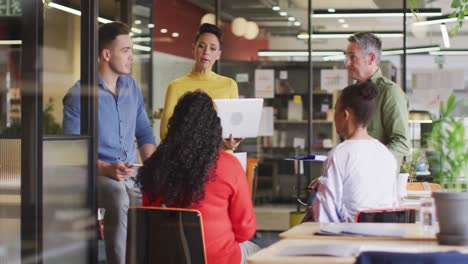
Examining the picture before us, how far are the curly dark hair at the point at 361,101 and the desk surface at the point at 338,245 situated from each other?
110 cm

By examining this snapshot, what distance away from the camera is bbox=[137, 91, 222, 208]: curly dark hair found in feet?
13.2

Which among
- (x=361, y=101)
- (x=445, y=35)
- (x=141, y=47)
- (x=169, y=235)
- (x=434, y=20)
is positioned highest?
(x=434, y=20)

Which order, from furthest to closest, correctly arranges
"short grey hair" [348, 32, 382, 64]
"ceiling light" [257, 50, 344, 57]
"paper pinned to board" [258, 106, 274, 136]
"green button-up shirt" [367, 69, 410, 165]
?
"ceiling light" [257, 50, 344, 57] → "paper pinned to board" [258, 106, 274, 136] → "short grey hair" [348, 32, 382, 64] → "green button-up shirt" [367, 69, 410, 165]

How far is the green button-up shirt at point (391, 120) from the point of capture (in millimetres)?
5238

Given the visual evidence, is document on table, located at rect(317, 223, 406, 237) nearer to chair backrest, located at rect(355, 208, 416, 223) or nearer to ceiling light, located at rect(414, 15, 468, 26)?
chair backrest, located at rect(355, 208, 416, 223)

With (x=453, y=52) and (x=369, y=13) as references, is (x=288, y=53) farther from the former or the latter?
(x=453, y=52)

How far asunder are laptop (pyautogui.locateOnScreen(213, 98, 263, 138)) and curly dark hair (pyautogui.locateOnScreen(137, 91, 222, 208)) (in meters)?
1.56

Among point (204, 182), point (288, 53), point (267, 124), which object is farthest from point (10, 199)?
point (288, 53)

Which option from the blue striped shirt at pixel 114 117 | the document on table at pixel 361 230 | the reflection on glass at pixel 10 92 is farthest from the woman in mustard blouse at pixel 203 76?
the document on table at pixel 361 230

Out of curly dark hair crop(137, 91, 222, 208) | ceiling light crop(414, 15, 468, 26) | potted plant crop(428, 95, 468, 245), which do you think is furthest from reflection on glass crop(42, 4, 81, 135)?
ceiling light crop(414, 15, 468, 26)

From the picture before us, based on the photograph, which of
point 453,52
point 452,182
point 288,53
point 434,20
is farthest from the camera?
point 288,53

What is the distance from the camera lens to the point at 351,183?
4.14 meters

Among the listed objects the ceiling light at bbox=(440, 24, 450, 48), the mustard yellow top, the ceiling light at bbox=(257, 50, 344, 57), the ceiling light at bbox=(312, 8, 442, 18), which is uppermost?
the ceiling light at bbox=(312, 8, 442, 18)

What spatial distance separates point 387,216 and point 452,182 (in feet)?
2.67
